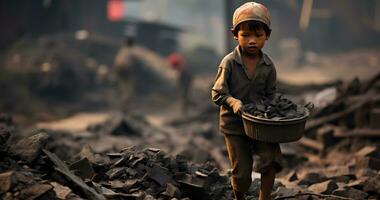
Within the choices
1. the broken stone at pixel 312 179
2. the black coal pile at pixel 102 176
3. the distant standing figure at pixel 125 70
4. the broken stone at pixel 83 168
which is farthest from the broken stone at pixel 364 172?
the distant standing figure at pixel 125 70

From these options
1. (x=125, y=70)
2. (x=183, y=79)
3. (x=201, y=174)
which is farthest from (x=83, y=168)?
(x=183, y=79)

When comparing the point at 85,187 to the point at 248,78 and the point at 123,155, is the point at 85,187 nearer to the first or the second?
the point at 123,155

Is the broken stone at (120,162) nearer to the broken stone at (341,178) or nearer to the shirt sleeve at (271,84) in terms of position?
the shirt sleeve at (271,84)

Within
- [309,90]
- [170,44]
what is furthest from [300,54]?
[309,90]

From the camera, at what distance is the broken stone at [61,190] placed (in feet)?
12.0

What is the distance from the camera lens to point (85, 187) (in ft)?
12.4

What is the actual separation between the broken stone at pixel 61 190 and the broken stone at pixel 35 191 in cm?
7

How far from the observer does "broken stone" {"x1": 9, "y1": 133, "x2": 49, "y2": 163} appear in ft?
14.0

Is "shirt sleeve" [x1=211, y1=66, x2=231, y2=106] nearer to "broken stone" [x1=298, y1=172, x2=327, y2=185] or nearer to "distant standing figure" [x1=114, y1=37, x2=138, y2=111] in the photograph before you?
"broken stone" [x1=298, y1=172, x2=327, y2=185]

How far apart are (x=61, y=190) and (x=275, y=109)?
1999mm

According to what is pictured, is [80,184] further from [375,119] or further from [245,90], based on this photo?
[375,119]

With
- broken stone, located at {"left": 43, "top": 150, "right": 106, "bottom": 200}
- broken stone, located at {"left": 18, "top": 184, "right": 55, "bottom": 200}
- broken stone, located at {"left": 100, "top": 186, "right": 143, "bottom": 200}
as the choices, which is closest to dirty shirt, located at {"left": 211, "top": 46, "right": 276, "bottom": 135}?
broken stone, located at {"left": 100, "top": 186, "right": 143, "bottom": 200}

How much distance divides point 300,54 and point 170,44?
9.25m

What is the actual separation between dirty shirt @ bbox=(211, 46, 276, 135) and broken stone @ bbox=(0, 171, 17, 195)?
6.28 feet
